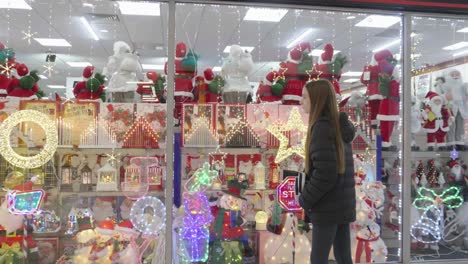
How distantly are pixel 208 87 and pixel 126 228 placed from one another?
132cm

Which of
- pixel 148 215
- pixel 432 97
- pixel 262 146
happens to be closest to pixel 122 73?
pixel 148 215

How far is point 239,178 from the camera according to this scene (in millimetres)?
3371

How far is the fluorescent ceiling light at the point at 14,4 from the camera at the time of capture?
3.91 meters

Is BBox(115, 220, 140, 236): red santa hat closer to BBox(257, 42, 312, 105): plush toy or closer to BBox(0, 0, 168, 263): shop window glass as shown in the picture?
BBox(0, 0, 168, 263): shop window glass

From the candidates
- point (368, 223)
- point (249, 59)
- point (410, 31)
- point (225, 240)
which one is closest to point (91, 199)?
point (225, 240)

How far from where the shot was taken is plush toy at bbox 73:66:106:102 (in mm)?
3370

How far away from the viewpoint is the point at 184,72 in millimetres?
3531

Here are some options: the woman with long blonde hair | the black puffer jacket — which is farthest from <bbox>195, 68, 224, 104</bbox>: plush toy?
the black puffer jacket

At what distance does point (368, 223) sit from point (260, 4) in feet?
6.22

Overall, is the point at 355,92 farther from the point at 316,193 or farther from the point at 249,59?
the point at 316,193

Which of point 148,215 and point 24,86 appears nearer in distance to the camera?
point 148,215

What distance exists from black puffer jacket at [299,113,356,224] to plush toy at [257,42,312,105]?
1401 mm

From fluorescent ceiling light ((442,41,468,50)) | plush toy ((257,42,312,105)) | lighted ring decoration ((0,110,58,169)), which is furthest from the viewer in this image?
fluorescent ceiling light ((442,41,468,50))

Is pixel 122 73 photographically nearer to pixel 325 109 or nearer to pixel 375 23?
pixel 325 109
